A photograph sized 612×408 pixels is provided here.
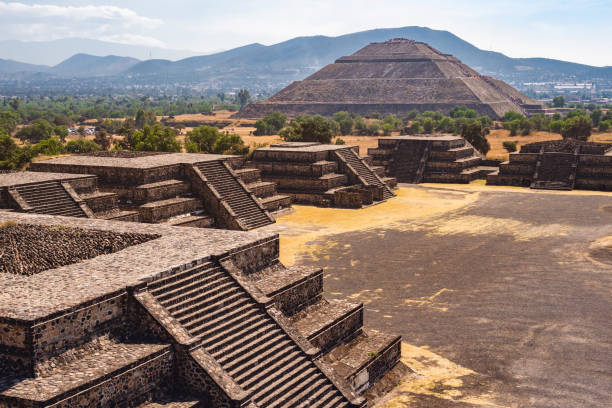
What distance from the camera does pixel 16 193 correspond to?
28.0 meters

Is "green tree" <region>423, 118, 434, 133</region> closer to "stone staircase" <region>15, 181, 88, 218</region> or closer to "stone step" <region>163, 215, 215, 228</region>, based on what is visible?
"stone step" <region>163, 215, 215, 228</region>

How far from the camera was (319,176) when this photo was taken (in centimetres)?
4575

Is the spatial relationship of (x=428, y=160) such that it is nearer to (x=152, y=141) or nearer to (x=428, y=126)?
(x=152, y=141)

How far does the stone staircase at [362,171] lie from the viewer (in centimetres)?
4856

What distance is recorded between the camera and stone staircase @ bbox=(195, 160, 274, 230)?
35.9 meters

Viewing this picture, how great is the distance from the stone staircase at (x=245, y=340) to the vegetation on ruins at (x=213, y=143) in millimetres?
43829

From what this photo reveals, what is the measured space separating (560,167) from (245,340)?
47808 mm

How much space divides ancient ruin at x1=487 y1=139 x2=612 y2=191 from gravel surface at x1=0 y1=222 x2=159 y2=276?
144 feet

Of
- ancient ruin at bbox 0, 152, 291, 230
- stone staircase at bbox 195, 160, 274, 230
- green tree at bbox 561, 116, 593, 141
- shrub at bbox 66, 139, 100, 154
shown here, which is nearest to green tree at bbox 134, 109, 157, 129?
shrub at bbox 66, 139, 100, 154

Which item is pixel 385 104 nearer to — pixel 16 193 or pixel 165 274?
pixel 16 193

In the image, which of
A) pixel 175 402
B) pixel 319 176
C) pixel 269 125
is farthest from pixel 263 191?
pixel 269 125

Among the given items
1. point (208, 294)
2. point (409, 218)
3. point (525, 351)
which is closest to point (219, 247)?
point (208, 294)

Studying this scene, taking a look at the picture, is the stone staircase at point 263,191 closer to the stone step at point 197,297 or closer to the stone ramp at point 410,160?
the stone ramp at point 410,160

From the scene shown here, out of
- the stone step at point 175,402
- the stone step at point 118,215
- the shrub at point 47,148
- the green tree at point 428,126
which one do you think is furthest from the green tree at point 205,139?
the green tree at point 428,126
